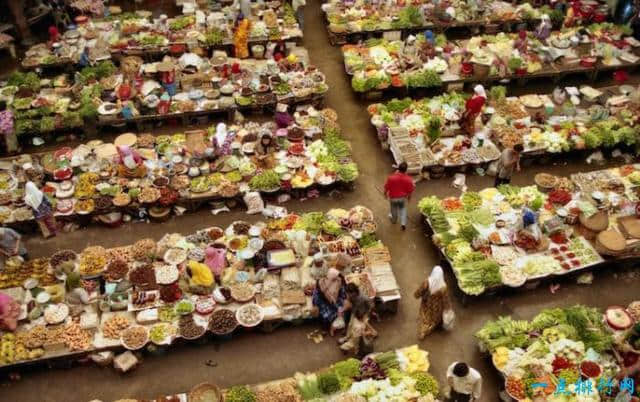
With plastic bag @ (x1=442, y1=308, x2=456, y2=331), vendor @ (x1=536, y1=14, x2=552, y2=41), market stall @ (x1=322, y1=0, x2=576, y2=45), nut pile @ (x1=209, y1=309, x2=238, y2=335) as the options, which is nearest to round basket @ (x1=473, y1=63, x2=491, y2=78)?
vendor @ (x1=536, y1=14, x2=552, y2=41)

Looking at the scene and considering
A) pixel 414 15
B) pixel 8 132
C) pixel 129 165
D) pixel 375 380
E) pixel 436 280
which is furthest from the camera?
pixel 414 15

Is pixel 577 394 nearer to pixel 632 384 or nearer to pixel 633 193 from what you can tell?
pixel 632 384

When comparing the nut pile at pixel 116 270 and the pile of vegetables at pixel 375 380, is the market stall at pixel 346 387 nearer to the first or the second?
the pile of vegetables at pixel 375 380

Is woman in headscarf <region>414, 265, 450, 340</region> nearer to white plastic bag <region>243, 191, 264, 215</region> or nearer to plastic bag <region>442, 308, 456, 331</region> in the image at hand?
plastic bag <region>442, 308, 456, 331</region>

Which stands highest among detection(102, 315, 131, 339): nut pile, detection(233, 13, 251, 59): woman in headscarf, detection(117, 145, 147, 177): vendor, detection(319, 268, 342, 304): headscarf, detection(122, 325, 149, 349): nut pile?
detection(233, 13, 251, 59): woman in headscarf

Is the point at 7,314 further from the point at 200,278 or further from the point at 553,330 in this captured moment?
the point at 553,330

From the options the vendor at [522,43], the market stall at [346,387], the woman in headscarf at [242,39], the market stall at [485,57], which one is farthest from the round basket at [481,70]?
the market stall at [346,387]

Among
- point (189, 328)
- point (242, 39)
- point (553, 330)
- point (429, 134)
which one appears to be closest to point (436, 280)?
point (553, 330)
